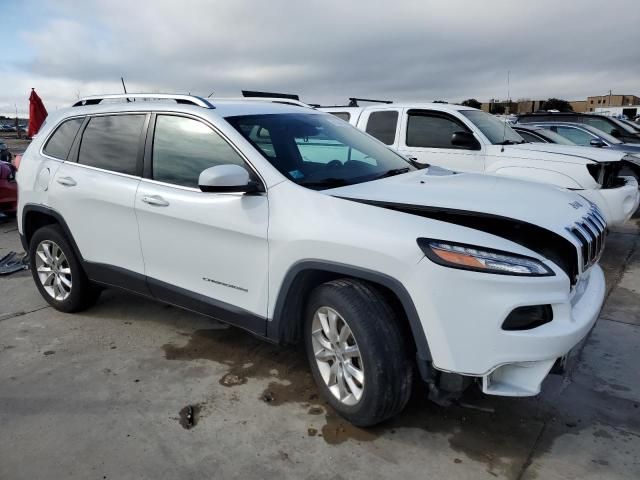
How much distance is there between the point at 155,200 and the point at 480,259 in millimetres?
2124

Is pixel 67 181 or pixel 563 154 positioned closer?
pixel 67 181

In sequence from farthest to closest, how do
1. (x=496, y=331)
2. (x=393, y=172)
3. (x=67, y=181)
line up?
(x=67, y=181) → (x=393, y=172) → (x=496, y=331)

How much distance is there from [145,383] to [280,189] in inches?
60.6

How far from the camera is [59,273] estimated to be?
14.5 ft

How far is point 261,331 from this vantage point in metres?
3.07

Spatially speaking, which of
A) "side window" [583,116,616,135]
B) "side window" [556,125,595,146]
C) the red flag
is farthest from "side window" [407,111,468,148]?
the red flag

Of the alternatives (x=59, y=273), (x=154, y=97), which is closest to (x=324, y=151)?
(x=154, y=97)

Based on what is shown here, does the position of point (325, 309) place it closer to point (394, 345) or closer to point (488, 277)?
point (394, 345)

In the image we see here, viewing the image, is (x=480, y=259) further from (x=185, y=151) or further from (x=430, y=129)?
(x=430, y=129)

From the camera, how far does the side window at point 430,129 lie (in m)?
6.73

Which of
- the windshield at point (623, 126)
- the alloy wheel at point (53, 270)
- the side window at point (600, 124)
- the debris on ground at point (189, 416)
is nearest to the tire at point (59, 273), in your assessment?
the alloy wheel at point (53, 270)

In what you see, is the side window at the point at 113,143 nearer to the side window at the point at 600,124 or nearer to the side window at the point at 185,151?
the side window at the point at 185,151

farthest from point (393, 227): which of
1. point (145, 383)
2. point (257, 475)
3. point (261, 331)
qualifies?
point (145, 383)

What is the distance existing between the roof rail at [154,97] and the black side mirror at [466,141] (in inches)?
151
